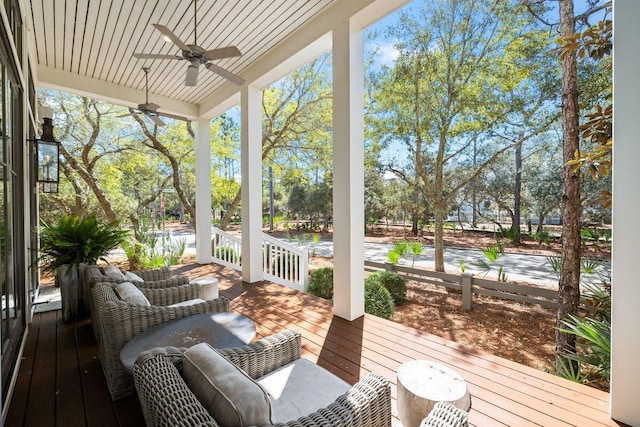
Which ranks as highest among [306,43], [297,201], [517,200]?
[306,43]

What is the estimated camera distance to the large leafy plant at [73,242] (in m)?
3.15

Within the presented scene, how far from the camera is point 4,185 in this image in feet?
6.77

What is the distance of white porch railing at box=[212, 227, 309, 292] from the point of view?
15.5 feet

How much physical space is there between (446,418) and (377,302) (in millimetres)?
3363

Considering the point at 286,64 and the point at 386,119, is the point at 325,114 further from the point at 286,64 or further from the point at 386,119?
the point at 286,64

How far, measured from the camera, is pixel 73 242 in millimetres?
3184

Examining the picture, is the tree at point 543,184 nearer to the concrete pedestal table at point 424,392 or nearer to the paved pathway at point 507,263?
the paved pathway at point 507,263

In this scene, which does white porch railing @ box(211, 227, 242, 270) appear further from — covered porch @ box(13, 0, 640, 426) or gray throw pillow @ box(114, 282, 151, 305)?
gray throw pillow @ box(114, 282, 151, 305)

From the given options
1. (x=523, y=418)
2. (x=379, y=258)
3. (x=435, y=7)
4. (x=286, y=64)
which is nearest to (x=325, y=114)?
(x=435, y=7)

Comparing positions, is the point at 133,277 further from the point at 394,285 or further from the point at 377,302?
the point at 394,285

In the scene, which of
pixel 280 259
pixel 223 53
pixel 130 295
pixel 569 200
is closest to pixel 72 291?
pixel 130 295

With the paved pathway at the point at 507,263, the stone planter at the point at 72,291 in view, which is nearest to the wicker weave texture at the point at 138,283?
the stone planter at the point at 72,291

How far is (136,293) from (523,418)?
279 centimetres

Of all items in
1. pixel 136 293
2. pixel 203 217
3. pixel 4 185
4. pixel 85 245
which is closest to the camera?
pixel 4 185
